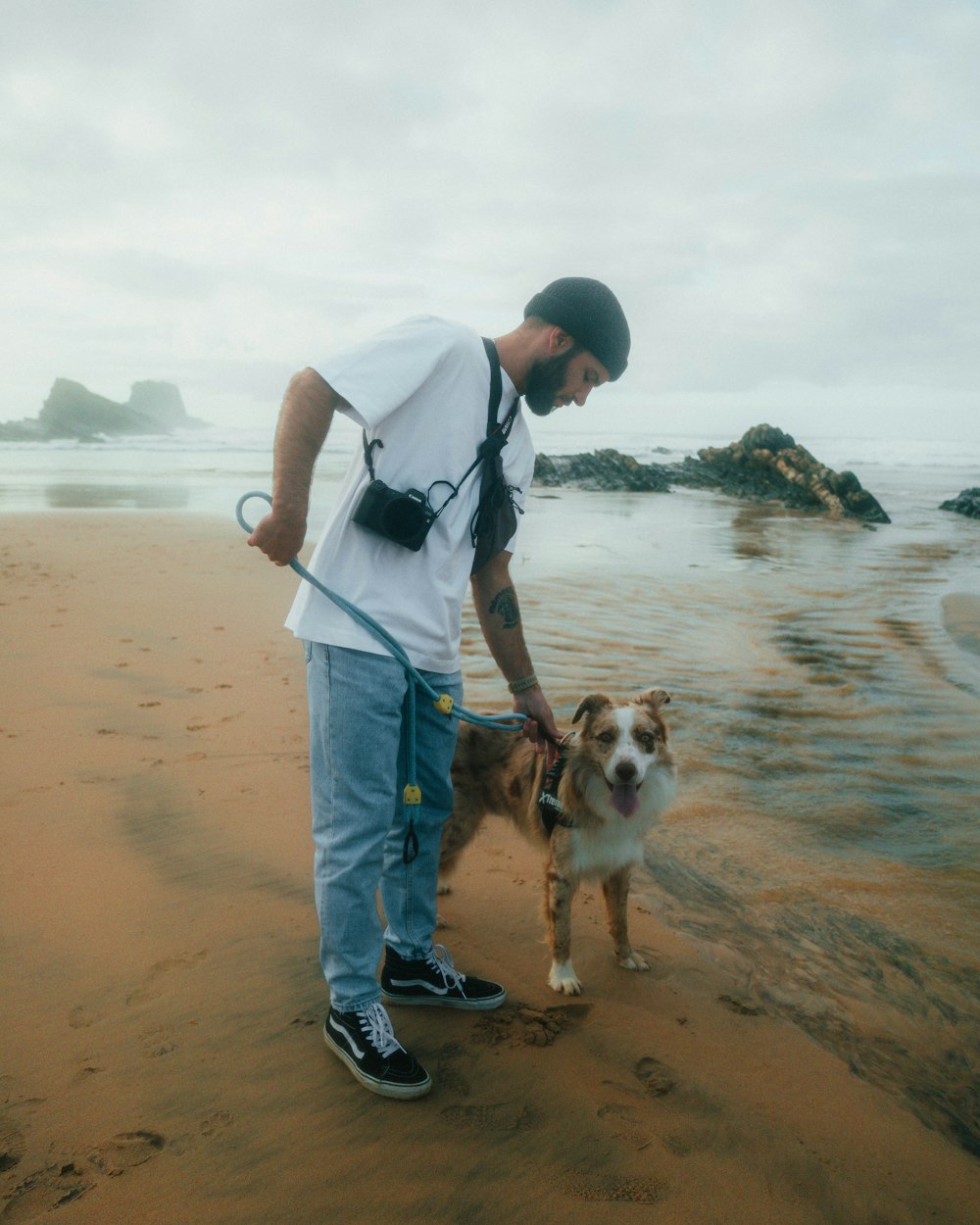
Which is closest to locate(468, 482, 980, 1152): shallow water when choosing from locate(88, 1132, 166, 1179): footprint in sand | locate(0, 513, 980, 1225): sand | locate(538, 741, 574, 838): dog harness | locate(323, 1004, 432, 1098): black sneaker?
locate(0, 513, 980, 1225): sand

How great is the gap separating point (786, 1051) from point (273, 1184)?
186 cm

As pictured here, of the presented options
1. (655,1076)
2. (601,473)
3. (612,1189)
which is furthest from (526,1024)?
(601,473)

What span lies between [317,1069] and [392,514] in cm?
189

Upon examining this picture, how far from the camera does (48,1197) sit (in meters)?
2.10

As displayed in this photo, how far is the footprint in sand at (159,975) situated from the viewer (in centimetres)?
295

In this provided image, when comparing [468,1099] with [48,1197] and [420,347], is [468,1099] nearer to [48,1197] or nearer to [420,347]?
[48,1197]

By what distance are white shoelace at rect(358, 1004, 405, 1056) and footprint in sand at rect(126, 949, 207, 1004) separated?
0.88 m

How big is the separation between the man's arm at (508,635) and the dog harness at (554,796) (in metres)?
0.09

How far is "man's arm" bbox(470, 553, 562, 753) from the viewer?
3.32m

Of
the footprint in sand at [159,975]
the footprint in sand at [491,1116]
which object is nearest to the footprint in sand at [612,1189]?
the footprint in sand at [491,1116]

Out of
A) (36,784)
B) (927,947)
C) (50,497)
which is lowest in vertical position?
(927,947)

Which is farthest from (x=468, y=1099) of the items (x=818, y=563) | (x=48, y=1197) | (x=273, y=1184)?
(x=818, y=563)

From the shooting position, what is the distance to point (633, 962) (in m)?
3.54

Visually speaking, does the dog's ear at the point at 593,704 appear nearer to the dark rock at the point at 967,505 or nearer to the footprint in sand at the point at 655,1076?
the footprint in sand at the point at 655,1076
